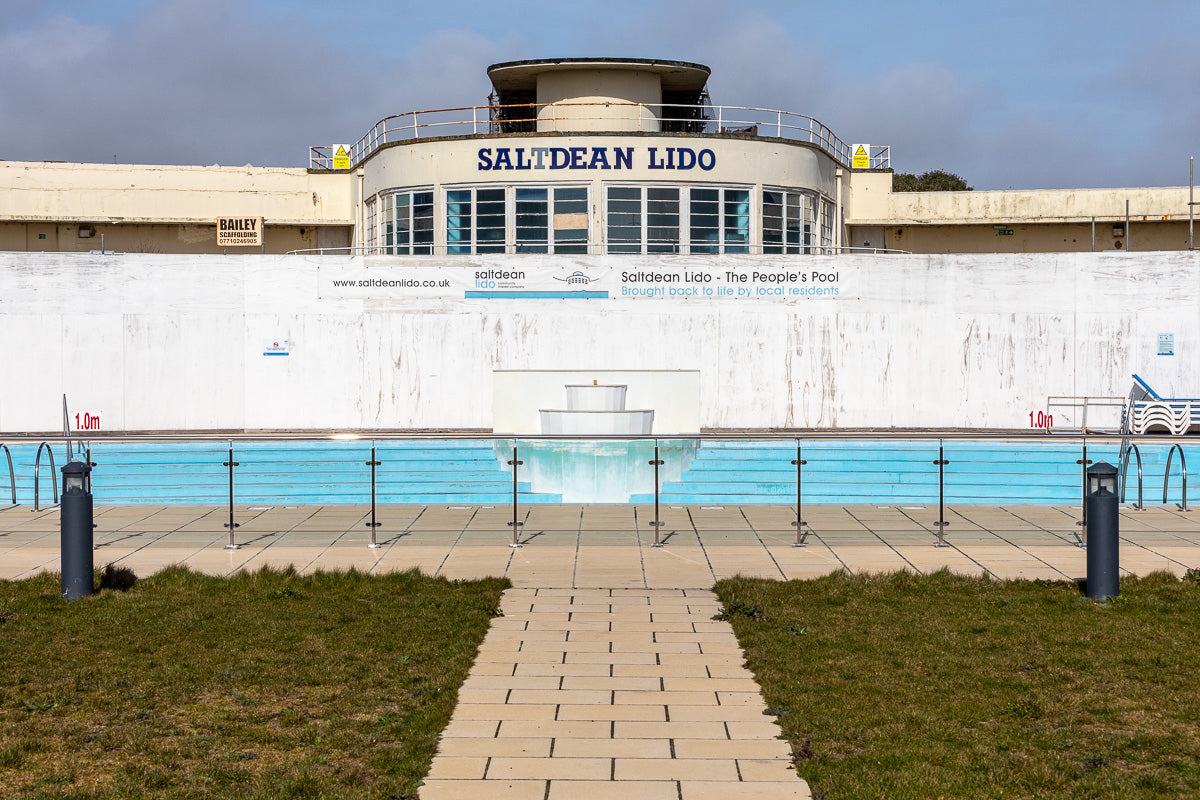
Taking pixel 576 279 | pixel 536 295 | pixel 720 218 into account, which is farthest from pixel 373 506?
pixel 720 218

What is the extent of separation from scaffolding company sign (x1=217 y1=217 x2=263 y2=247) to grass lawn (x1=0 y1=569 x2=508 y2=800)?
23989 millimetres

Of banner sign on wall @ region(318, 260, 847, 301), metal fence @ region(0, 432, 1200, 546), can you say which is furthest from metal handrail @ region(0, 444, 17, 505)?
banner sign on wall @ region(318, 260, 847, 301)

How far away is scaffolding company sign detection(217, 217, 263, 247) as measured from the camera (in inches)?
1314

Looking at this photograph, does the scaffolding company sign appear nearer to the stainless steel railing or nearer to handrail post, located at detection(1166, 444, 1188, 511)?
the stainless steel railing

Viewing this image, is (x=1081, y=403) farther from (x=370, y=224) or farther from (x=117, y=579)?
(x=117, y=579)

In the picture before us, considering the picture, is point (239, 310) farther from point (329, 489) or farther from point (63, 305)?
point (329, 489)

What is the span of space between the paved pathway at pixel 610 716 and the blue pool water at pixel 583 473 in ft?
13.9

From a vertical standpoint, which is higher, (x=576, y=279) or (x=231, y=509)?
(x=576, y=279)

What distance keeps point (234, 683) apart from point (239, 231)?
91.7 ft

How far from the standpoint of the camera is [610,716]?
7.04 meters

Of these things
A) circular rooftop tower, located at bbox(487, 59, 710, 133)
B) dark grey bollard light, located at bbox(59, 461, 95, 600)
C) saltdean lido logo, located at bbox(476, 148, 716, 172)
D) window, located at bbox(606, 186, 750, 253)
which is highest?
circular rooftop tower, located at bbox(487, 59, 710, 133)

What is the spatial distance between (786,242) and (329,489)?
64.6 feet

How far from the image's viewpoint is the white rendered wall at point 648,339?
1077 inches

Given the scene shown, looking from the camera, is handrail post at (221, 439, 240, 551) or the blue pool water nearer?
handrail post at (221, 439, 240, 551)
